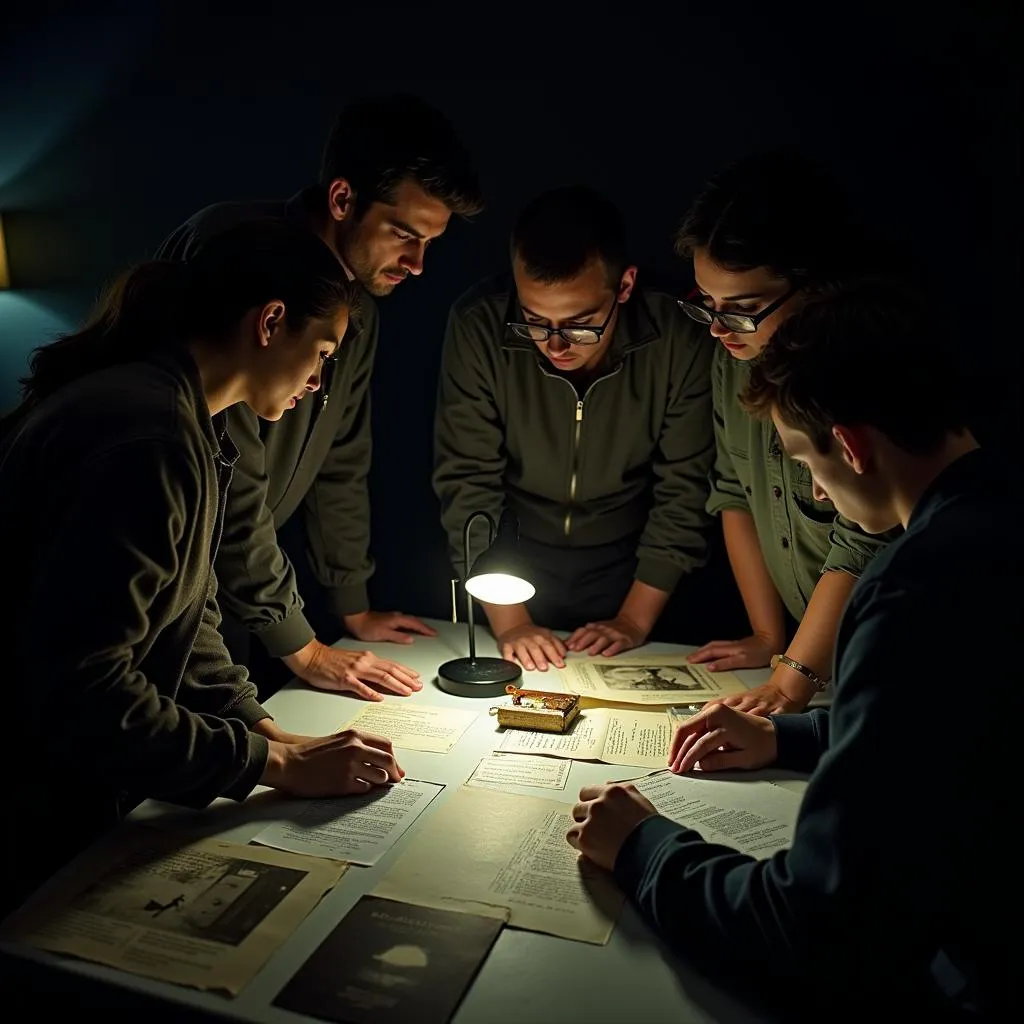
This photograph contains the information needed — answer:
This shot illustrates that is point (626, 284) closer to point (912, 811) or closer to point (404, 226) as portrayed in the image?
point (404, 226)

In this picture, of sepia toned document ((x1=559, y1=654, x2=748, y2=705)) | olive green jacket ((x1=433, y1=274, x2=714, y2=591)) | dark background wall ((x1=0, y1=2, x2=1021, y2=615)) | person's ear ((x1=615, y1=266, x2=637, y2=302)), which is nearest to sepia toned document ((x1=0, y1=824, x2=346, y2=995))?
sepia toned document ((x1=559, y1=654, x2=748, y2=705))

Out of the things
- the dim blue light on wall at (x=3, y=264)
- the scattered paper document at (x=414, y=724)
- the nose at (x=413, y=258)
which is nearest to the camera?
the scattered paper document at (x=414, y=724)

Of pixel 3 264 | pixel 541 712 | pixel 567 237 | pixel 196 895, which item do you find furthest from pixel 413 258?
pixel 3 264

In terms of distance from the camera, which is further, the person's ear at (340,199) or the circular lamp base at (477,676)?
the person's ear at (340,199)

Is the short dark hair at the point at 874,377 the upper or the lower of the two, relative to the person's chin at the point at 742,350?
upper

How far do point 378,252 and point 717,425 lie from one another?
0.89 m

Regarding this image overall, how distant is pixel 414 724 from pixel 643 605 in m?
0.82

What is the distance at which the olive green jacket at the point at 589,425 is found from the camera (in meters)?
2.38

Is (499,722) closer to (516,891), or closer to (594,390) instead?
(516,891)

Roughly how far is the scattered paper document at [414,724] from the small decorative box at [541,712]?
0.08 metres

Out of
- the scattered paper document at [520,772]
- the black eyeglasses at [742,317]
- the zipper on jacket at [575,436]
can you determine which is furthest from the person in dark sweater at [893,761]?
the zipper on jacket at [575,436]

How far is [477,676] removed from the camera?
6.57 feet

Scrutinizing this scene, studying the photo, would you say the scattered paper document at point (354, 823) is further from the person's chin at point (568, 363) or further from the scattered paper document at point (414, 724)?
the person's chin at point (568, 363)

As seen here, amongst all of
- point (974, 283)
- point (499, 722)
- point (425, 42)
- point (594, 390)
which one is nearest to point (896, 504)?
point (499, 722)
